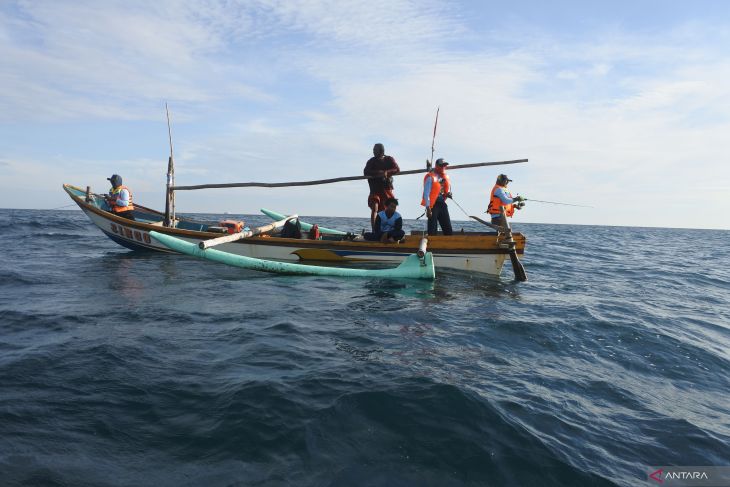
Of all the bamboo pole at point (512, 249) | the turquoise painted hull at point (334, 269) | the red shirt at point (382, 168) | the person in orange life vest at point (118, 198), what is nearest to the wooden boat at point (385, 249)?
the bamboo pole at point (512, 249)

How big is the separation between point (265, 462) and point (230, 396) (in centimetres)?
102

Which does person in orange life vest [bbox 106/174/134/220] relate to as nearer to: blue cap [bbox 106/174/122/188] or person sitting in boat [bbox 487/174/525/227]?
blue cap [bbox 106/174/122/188]

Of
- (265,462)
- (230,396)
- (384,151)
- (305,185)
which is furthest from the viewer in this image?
(305,185)

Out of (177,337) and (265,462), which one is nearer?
(265,462)

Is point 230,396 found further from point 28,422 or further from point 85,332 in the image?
point 85,332

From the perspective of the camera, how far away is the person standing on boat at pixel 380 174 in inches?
461

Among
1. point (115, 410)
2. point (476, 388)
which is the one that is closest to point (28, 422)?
point (115, 410)

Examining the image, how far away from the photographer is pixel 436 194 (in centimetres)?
1130

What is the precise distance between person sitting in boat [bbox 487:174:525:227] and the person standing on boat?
2698 mm

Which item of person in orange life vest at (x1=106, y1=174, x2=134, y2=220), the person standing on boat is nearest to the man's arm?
the person standing on boat

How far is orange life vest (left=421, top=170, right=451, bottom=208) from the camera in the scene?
11.2m

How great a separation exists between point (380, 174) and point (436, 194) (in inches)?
61.6

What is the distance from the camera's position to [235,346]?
540 centimetres

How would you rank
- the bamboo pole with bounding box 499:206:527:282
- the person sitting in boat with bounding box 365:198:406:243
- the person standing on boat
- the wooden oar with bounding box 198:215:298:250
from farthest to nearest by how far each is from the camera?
the person standing on boat < the person sitting in boat with bounding box 365:198:406:243 < the bamboo pole with bounding box 499:206:527:282 < the wooden oar with bounding box 198:215:298:250
